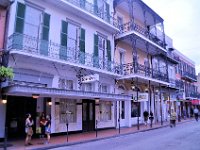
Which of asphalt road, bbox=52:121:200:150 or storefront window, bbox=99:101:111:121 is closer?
asphalt road, bbox=52:121:200:150

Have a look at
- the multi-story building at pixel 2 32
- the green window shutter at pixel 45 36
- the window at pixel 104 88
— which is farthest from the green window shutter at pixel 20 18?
the window at pixel 104 88

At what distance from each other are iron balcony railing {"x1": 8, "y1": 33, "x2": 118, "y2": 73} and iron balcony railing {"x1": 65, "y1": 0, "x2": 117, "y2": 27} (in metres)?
3.21

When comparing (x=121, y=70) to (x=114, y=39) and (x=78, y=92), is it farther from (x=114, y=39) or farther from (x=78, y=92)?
(x=78, y=92)

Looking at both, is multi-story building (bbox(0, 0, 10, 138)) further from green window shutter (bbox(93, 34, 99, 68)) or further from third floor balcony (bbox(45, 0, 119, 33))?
green window shutter (bbox(93, 34, 99, 68))

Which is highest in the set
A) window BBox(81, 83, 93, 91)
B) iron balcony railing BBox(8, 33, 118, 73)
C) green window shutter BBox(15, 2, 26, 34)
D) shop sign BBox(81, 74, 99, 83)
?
green window shutter BBox(15, 2, 26, 34)

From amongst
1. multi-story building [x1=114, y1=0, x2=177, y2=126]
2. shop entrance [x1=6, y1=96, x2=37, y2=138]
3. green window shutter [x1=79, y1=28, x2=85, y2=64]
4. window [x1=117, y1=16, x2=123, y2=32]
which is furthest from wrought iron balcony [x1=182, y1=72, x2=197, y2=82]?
shop entrance [x1=6, y1=96, x2=37, y2=138]

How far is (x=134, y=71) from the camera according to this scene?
2083 cm

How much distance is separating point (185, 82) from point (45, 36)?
32.3 metres

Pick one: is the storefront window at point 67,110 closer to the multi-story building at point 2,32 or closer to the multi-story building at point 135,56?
the multi-story building at point 2,32

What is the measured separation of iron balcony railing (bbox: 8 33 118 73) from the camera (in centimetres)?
1307

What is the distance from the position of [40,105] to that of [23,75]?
8.27 feet

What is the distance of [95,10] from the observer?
19.3m

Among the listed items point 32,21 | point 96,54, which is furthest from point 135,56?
point 32,21

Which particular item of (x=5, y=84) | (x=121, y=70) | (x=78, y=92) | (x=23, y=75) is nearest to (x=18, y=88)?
(x=5, y=84)
